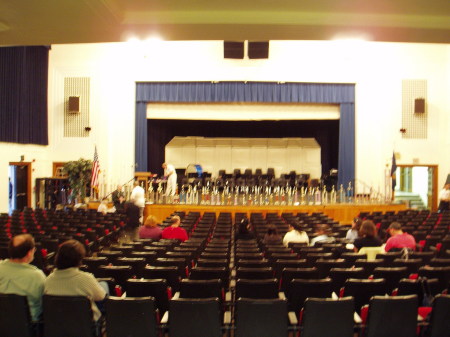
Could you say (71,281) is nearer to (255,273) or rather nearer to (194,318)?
(194,318)

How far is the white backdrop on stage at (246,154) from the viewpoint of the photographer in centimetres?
2523

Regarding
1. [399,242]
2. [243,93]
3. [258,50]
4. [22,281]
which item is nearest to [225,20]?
[399,242]

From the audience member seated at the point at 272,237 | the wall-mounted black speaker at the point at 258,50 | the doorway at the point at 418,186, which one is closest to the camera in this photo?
the audience member seated at the point at 272,237

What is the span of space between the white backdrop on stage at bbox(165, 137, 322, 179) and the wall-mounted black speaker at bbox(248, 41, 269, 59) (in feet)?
18.5

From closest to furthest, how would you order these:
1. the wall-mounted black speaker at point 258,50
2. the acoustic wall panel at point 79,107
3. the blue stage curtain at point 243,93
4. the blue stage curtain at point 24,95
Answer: the blue stage curtain at point 24,95, the wall-mounted black speaker at point 258,50, the acoustic wall panel at point 79,107, the blue stage curtain at point 243,93

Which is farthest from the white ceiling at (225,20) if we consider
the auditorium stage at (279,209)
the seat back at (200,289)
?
the auditorium stage at (279,209)

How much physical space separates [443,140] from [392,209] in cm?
585

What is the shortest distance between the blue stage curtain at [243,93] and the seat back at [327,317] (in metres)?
18.4

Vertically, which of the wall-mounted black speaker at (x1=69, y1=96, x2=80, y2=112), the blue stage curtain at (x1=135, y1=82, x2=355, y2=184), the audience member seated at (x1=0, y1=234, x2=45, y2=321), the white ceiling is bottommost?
the audience member seated at (x1=0, y1=234, x2=45, y2=321)

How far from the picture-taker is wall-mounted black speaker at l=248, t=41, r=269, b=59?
67.6 feet

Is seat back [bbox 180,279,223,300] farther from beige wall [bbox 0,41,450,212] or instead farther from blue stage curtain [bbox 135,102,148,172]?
blue stage curtain [bbox 135,102,148,172]

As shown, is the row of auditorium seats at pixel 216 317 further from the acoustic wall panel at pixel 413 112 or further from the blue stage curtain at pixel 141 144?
the acoustic wall panel at pixel 413 112

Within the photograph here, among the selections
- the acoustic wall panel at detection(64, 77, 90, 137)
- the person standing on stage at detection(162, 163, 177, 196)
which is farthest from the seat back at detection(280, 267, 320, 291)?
the acoustic wall panel at detection(64, 77, 90, 137)

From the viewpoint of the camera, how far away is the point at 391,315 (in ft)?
12.9
